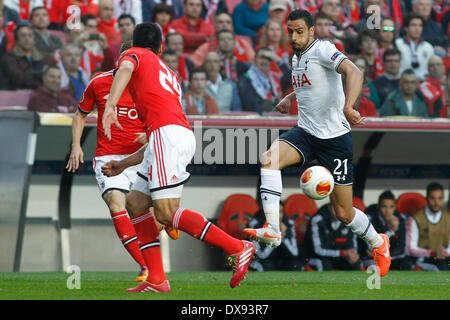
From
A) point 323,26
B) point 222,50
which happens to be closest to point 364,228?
point 222,50

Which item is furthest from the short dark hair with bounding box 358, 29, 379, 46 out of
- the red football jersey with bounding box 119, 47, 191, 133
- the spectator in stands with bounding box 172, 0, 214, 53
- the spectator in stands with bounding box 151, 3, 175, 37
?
the red football jersey with bounding box 119, 47, 191, 133

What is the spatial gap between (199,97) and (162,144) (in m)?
4.90

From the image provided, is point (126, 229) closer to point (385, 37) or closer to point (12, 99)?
point (12, 99)

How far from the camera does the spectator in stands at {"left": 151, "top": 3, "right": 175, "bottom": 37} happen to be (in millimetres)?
11953

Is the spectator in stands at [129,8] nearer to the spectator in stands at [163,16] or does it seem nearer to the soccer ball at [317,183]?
the spectator in stands at [163,16]

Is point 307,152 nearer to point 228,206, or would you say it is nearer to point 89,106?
point 89,106

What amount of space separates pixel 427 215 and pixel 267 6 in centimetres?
370

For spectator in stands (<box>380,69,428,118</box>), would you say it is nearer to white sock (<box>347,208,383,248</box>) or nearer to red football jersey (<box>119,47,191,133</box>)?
white sock (<box>347,208,383,248</box>)

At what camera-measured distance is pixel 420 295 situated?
247 inches

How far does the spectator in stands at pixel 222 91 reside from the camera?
1103 centimetres

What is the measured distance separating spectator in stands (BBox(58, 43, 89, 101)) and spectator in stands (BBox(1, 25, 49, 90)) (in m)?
0.24

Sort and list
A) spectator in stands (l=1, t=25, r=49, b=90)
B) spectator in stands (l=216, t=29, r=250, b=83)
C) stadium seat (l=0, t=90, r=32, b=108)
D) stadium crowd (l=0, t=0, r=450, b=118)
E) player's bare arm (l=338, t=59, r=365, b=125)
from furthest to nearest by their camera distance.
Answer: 1. spectator in stands (l=216, t=29, r=250, b=83)
2. stadium crowd (l=0, t=0, r=450, b=118)
3. spectator in stands (l=1, t=25, r=49, b=90)
4. stadium seat (l=0, t=90, r=32, b=108)
5. player's bare arm (l=338, t=59, r=365, b=125)

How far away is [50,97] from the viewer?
10352 millimetres
